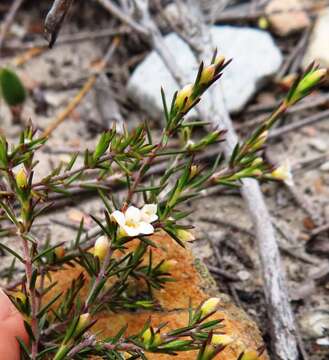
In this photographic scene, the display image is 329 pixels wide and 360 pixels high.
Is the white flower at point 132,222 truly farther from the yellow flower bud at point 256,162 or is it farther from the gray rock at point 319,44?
the gray rock at point 319,44

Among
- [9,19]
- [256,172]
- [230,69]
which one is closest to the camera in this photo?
[256,172]

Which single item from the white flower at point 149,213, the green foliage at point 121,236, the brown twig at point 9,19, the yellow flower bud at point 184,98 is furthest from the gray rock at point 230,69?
the white flower at point 149,213

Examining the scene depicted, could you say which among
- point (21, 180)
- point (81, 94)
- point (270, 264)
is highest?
point (21, 180)

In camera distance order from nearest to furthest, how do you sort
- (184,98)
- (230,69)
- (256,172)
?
(184,98) < (256,172) < (230,69)

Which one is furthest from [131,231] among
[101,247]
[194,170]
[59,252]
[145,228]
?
[59,252]

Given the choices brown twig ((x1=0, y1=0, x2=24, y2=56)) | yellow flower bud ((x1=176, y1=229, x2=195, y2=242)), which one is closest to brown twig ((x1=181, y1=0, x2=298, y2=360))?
yellow flower bud ((x1=176, y1=229, x2=195, y2=242))

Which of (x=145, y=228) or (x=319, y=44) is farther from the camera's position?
(x=319, y=44)

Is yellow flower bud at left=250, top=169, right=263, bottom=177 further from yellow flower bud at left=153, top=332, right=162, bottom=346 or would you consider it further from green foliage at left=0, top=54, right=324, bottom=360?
yellow flower bud at left=153, top=332, right=162, bottom=346

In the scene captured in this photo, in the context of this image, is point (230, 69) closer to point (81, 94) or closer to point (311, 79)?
point (81, 94)
